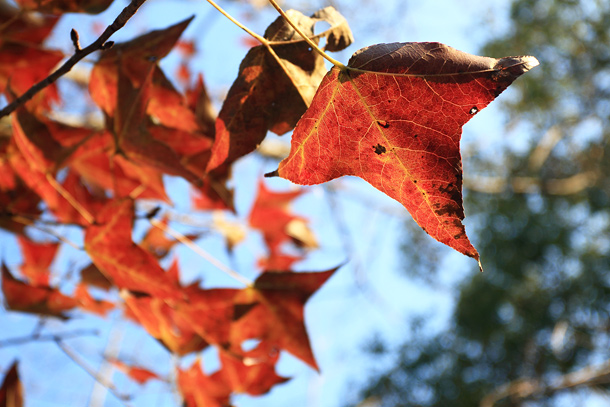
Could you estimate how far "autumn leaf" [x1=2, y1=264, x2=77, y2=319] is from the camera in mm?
548

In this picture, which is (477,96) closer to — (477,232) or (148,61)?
(148,61)

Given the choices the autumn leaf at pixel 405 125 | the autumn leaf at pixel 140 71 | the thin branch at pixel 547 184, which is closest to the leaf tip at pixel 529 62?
the autumn leaf at pixel 405 125

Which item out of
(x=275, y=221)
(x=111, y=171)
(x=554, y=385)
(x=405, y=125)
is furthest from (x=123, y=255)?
(x=554, y=385)

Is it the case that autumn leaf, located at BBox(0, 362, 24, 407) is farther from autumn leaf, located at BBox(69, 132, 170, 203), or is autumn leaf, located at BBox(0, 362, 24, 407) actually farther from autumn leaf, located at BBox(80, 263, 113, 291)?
autumn leaf, located at BBox(69, 132, 170, 203)

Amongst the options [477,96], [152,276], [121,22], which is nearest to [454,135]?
[477,96]

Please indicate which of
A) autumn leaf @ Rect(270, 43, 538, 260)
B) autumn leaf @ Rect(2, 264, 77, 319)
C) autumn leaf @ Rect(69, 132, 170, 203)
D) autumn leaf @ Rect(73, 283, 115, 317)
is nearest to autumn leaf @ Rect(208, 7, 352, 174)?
autumn leaf @ Rect(270, 43, 538, 260)

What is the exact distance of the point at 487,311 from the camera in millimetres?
3205

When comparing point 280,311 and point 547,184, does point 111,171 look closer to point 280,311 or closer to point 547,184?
point 280,311

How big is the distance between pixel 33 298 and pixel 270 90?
0.43 m

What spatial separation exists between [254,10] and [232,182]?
2.14 meters

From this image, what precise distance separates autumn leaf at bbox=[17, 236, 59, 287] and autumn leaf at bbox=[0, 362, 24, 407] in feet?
0.83

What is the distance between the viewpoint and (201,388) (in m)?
0.68

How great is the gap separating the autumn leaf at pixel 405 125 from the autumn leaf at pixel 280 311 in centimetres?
23

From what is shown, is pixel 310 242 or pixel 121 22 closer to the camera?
pixel 121 22
